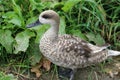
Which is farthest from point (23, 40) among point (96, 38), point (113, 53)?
point (113, 53)

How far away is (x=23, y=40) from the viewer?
4.20 m

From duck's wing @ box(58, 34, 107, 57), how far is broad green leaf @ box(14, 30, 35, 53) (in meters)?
0.41

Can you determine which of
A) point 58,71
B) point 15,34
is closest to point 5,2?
point 15,34

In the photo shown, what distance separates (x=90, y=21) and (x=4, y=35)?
0.94 metres

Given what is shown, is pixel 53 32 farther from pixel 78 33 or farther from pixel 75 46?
pixel 78 33

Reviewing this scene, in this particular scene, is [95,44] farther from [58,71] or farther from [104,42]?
[58,71]

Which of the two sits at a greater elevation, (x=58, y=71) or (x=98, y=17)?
(x=98, y=17)

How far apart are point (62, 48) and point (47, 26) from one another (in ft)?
1.66

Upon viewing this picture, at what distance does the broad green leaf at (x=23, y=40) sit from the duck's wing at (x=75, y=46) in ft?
1.34

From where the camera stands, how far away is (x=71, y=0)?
14.0 ft

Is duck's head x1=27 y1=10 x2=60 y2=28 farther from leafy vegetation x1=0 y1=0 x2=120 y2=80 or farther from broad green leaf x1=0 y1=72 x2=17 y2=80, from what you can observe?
broad green leaf x1=0 y1=72 x2=17 y2=80

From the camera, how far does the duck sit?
153 inches

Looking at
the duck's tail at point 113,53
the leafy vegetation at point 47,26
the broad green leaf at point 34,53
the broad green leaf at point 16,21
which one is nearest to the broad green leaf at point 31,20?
the leafy vegetation at point 47,26

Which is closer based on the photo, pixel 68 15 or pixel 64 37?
pixel 64 37
